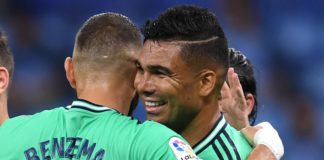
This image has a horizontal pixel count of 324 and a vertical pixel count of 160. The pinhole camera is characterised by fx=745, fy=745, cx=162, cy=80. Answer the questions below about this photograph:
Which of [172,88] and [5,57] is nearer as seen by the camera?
[172,88]

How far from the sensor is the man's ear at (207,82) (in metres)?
3.25

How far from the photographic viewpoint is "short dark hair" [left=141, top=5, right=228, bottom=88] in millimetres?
3215

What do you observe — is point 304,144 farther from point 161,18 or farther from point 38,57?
point 161,18

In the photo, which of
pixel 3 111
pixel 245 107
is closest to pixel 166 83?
pixel 245 107

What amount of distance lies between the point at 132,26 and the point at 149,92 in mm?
323

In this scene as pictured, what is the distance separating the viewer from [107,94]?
3117 mm

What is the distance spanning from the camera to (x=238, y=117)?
397 centimetres

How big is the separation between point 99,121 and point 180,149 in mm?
376

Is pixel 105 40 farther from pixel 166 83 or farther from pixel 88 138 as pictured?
pixel 88 138

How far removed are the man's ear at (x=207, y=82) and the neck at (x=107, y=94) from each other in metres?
0.34

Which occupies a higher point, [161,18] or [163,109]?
[161,18]

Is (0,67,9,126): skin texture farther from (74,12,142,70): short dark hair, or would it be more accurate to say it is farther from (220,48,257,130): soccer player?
(220,48,257,130): soccer player

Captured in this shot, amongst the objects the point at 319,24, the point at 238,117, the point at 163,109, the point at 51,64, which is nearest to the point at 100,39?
the point at 163,109

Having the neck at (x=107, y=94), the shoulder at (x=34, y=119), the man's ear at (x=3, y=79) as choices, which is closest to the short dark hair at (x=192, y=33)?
the neck at (x=107, y=94)
